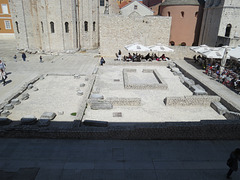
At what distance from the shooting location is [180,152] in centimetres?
745

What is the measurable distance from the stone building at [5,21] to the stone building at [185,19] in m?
32.9

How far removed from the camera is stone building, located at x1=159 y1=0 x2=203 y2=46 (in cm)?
2892

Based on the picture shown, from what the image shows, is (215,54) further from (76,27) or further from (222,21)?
(76,27)

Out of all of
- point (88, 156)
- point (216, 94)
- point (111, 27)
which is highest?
point (111, 27)

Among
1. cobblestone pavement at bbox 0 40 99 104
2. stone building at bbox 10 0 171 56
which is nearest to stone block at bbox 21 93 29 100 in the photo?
cobblestone pavement at bbox 0 40 99 104

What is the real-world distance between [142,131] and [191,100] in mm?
4600

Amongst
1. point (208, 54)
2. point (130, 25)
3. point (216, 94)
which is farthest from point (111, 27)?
point (216, 94)

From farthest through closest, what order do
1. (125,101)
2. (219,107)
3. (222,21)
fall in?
1. (222,21)
2. (125,101)
3. (219,107)

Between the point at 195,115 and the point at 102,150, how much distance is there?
555cm

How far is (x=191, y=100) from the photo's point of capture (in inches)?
437

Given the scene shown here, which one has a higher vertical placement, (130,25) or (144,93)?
(130,25)

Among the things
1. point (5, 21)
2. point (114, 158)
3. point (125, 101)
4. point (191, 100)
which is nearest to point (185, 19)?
point (191, 100)

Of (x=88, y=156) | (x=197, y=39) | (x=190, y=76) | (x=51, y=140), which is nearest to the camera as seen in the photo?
(x=88, y=156)

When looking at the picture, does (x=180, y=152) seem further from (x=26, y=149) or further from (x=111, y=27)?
(x=111, y=27)
